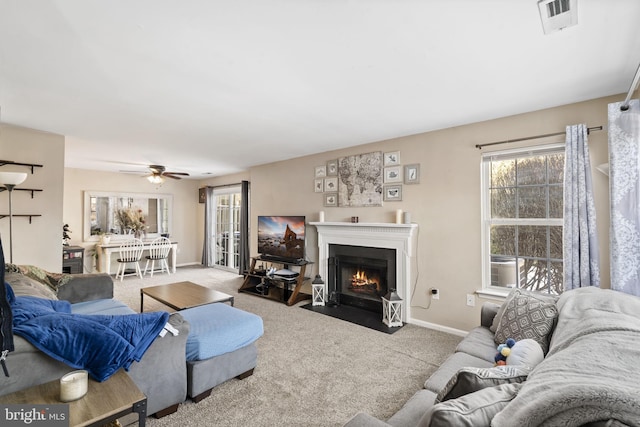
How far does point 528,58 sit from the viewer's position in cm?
191

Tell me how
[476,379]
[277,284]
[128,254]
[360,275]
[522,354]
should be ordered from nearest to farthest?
[476,379]
[522,354]
[360,275]
[277,284]
[128,254]

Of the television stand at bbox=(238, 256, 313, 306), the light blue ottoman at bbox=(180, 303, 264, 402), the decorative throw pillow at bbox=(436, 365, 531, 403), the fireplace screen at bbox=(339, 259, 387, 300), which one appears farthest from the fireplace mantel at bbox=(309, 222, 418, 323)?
the decorative throw pillow at bbox=(436, 365, 531, 403)

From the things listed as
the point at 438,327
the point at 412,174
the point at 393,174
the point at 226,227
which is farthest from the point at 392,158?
the point at 226,227

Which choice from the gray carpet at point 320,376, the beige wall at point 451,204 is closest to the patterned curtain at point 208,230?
the gray carpet at point 320,376

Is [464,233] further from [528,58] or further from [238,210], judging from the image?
[238,210]

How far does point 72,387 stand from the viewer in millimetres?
1278

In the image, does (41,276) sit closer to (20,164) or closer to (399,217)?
(20,164)

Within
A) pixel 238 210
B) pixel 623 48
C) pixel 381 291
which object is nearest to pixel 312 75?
pixel 623 48

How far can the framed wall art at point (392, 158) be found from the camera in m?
3.79

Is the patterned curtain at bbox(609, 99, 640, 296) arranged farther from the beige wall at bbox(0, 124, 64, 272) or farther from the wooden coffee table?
the beige wall at bbox(0, 124, 64, 272)

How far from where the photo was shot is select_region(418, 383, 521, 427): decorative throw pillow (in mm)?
833

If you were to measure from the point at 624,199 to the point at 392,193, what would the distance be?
2.13 metres

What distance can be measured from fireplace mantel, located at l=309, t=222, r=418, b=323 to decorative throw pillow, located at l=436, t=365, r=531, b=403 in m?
2.51

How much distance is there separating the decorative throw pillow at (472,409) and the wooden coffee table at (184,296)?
109 inches
